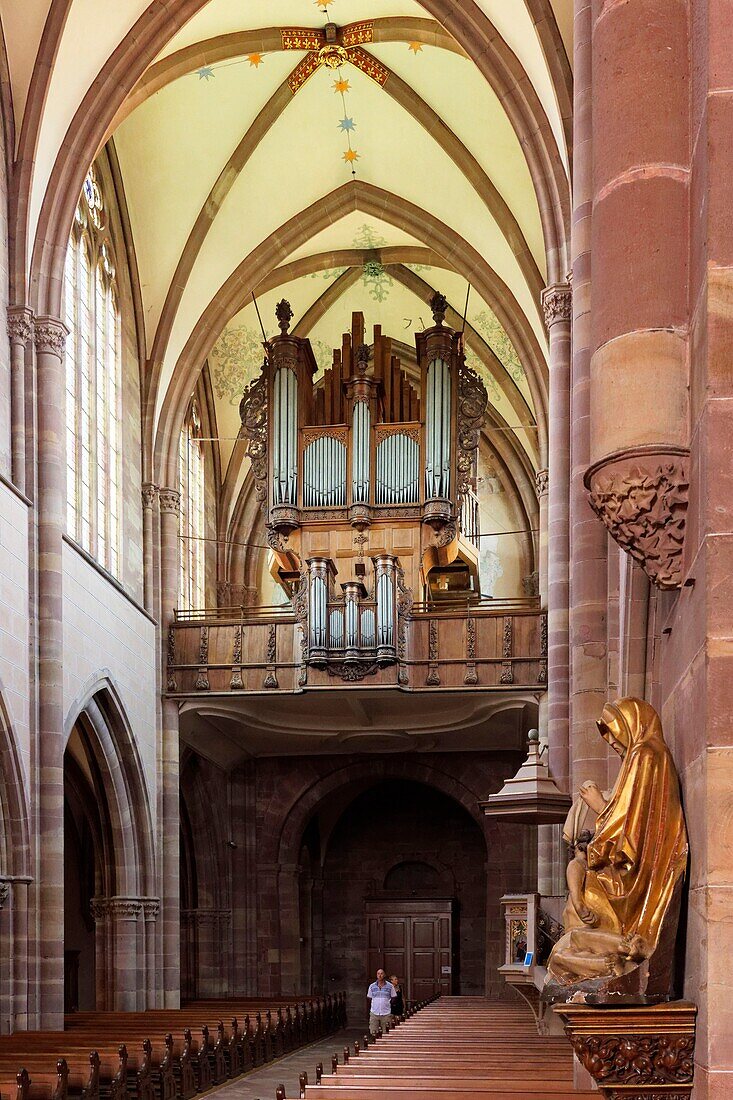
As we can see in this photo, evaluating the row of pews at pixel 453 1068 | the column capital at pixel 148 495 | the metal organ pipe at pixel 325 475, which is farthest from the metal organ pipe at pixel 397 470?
the row of pews at pixel 453 1068

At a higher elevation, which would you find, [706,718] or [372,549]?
[372,549]

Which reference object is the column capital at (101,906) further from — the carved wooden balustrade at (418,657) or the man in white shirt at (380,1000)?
the man in white shirt at (380,1000)

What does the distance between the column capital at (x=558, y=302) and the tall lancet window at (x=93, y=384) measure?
19.6 feet

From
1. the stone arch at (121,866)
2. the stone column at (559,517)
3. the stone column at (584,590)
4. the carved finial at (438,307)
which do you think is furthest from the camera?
the carved finial at (438,307)

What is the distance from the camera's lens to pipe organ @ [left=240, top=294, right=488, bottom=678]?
75.6 feet

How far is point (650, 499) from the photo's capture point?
205 inches

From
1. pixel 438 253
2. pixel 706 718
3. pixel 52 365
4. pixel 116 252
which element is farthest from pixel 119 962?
pixel 706 718

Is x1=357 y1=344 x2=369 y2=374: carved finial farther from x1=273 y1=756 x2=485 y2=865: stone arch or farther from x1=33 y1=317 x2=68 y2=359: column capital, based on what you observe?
x1=273 y1=756 x2=485 y2=865: stone arch

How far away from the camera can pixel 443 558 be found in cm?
2350

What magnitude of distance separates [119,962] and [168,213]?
35.4ft

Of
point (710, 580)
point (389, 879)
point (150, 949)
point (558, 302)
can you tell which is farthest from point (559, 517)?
point (389, 879)

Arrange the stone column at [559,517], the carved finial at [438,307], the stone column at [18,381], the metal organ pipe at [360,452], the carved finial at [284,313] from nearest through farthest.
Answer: the stone column at [559,517] → the stone column at [18,381] → the metal organ pipe at [360,452] → the carved finial at [284,313] → the carved finial at [438,307]

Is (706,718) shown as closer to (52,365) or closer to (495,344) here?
(52,365)

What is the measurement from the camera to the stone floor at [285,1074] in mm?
16812
